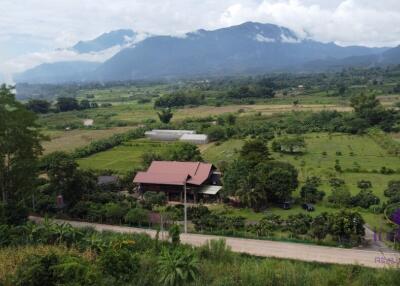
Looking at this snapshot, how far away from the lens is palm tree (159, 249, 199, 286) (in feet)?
49.4

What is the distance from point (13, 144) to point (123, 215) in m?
7.00

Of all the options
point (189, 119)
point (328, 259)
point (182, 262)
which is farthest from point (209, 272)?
point (189, 119)

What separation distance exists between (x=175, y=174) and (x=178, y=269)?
15.3 m

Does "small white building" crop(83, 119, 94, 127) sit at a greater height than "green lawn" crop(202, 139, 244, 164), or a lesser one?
lesser

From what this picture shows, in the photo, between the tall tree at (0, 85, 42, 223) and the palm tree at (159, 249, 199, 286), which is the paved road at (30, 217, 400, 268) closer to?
the palm tree at (159, 249, 199, 286)

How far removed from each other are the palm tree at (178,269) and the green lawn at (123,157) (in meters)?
21.8

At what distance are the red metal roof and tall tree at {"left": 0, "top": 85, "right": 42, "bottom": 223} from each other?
26.0ft

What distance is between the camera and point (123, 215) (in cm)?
2439

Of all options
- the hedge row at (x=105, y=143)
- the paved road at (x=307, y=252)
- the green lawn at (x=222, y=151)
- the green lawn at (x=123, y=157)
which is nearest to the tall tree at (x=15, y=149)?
the paved road at (x=307, y=252)

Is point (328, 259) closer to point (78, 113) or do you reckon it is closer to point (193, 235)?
point (193, 235)

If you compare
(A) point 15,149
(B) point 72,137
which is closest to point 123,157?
(B) point 72,137

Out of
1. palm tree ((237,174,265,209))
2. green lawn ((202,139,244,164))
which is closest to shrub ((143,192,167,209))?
palm tree ((237,174,265,209))

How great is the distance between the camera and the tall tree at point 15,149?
76.8ft

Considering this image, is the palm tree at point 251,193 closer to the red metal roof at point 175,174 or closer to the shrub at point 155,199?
the red metal roof at point 175,174
